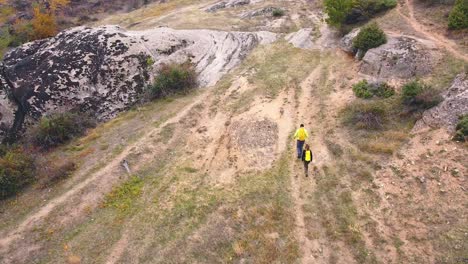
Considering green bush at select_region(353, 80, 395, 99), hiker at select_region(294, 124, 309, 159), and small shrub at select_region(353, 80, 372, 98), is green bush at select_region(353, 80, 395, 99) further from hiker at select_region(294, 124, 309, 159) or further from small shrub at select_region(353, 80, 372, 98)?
hiker at select_region(294, 124, 309, 159)

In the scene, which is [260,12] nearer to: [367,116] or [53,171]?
[367,116]

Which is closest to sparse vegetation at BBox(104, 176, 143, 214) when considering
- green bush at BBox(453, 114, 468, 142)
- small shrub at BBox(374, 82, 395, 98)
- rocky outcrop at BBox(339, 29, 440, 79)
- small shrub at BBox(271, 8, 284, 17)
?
small shrub at BBox(374, 82, 395, 98)

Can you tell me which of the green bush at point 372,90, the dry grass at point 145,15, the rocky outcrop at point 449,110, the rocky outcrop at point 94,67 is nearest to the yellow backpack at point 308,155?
the rocky outcrop at point 449,110

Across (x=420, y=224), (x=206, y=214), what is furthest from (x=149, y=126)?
(x=420, y=224)

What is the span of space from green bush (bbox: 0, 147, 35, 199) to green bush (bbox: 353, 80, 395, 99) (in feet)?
72.1

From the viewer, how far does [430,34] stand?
97.9 feet

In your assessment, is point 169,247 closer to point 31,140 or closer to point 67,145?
point 67,145

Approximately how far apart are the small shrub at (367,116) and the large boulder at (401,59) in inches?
159

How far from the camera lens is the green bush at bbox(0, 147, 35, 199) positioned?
22172 mm

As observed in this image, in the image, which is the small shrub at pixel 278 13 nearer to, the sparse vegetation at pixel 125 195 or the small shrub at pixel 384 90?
the small shrub at pixel 384 90

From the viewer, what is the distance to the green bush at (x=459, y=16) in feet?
91.8

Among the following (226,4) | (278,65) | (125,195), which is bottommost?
(125,195)

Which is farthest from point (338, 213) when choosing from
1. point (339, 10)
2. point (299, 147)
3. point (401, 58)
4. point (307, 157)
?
point (339, 10)

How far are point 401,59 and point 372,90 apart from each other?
3557 mm
